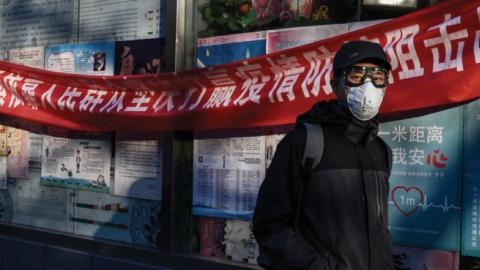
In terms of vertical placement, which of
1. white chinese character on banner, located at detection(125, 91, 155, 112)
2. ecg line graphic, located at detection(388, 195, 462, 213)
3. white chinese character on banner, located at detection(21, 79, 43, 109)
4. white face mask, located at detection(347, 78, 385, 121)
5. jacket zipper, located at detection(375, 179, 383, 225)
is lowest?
ecg line graphic, located at detection(388, 195, 462, 213)

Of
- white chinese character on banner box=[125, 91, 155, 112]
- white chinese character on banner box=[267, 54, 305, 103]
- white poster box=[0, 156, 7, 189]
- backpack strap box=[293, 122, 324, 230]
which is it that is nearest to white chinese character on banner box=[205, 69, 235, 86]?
white chinese character on banner box=[267, 54, 305, 103]

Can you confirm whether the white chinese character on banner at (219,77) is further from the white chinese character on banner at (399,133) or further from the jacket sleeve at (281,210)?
the jacket sleeve at (281,210)

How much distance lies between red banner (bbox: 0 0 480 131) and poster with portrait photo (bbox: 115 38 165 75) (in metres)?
0.28

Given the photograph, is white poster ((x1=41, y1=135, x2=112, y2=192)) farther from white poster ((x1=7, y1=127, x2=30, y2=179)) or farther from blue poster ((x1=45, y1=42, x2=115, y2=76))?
blue poster ((x1=45, y1=42, x2=115, y2=76))

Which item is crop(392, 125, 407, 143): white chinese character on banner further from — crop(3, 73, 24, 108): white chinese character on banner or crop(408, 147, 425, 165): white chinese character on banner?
crop(3, 73, 24, 108): white chinese character on banner

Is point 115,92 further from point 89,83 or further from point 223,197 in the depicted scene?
point 223,197

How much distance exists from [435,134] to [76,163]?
133 inches

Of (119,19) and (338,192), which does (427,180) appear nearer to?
(338,192)

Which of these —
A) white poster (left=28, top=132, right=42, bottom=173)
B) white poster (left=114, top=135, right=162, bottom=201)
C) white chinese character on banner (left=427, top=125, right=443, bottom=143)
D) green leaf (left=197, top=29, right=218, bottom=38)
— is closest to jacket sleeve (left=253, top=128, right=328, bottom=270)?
white chinese character on banner (left=427, top=125, right=443, bottom=143)

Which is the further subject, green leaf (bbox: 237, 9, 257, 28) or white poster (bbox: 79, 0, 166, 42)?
white poster (bbox: 79, 0, 166, 42)

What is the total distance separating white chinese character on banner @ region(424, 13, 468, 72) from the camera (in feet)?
10.2

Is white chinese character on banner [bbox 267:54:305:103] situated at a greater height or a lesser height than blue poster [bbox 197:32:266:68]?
lesser

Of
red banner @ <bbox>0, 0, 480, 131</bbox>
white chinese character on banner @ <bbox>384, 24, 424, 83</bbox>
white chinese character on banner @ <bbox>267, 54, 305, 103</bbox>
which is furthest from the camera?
white chinese character on banner @ <bbox>267, 54, 305, 103</bbox>

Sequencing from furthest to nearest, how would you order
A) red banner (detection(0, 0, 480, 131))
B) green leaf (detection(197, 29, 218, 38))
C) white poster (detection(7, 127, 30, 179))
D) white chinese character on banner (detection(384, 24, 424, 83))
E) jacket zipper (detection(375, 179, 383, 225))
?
white poster (detection(7, 127, 30, 179))
green leaf (detection(197, 29, 218, 38))
white chinese character on banner (detection(384, 24, 424, 83))
red banner (detection(0, 0, 480, 131))
jacket zipper (detection(375, 179, 383, 225))
